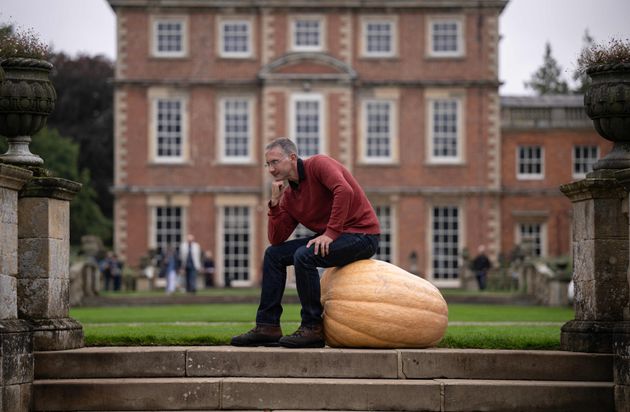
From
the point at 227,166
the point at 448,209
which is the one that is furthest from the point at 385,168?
the point at 227,166

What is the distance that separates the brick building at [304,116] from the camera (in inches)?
1679

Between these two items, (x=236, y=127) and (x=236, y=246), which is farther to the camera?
(x=236, y=127)

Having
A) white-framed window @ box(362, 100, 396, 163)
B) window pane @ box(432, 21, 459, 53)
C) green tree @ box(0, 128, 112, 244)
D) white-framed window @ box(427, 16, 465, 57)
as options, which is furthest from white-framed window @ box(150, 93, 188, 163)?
window pane @ box(432, 21, 459, 53)

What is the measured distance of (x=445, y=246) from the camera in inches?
1693

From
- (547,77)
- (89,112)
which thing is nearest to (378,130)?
(89,112)

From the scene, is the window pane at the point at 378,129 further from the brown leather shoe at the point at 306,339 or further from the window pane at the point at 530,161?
the brown leather shoe at the point at 306,339

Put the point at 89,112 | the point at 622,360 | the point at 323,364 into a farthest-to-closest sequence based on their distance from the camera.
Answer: the point at 89,112 < the point at 323,364 < the point at 622,360

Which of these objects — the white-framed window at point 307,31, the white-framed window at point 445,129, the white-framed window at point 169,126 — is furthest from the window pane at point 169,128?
the white-framed window at point 445,129

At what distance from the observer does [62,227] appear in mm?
10258

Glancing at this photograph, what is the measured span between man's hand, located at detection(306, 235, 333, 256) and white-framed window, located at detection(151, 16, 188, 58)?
34.2m

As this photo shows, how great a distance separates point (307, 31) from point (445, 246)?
883cm

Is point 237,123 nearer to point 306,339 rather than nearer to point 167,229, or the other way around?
point 167,229

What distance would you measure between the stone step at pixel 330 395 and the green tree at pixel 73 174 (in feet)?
132

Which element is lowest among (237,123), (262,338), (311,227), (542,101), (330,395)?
(330,395)
